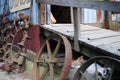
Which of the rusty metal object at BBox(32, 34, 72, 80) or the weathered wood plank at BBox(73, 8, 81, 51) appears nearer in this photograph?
the rusty metal object at BBox(32, 34, 72, 80)

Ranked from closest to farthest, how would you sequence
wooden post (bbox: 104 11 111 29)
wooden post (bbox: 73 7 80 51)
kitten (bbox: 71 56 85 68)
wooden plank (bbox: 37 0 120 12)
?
1. wooden plank (bbox: 37 0 120 12)
2. wooden post (bbox: 73 7 80 51)
3. kitten (bbox: 71 56 85 68)
4. wooden post (bbox: 104 11 111 29)

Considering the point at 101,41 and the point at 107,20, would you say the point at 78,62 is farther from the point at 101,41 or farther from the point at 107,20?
the point at 107,20

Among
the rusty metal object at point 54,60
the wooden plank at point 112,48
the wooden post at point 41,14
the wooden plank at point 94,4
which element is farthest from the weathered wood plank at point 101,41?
the wooden post at point 41,14

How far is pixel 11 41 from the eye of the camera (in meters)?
6.44

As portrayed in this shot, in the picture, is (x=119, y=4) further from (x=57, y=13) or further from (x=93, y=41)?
(x=57, y=13)

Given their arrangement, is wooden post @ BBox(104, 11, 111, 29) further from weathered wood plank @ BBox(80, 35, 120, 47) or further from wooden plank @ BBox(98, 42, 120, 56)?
wooden plank @ BBox(98, 42, 120, 56)

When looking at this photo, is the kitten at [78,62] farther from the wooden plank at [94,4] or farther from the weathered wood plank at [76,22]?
the wooden plank at [94,4]

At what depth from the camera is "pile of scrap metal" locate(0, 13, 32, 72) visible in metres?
5.43

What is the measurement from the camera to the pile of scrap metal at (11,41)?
17.8 ft

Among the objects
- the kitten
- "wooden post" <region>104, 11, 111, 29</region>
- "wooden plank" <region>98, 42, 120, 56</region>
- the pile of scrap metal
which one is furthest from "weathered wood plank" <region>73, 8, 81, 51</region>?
"wooden post" <region>104, 11, 111, 29</region>

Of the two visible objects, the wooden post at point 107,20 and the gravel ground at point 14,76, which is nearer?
the gravel ground at point 14,76

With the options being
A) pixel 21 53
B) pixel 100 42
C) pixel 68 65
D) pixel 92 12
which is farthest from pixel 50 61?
pixel 92 12

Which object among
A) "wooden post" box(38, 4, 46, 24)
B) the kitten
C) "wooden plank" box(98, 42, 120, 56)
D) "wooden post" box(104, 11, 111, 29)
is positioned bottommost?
the kitten

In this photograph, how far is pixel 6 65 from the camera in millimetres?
5598
